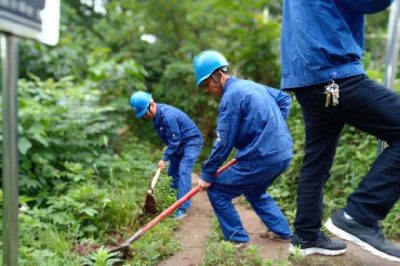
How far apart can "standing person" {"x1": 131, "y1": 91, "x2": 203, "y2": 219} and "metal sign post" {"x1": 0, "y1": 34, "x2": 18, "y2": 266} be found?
96cm

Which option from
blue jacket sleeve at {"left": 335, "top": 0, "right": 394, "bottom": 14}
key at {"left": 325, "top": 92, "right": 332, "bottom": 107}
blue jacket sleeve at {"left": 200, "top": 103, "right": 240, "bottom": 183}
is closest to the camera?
blue jacket sleeve at {"left": 335, "top": 0, "right": 394, "bottom": 14}

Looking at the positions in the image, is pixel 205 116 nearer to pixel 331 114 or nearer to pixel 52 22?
pixel 331 114

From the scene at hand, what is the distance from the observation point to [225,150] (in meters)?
2.88

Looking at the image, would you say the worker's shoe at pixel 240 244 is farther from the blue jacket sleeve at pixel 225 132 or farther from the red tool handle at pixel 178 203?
the blue jacket sleeve at pixel 225 132

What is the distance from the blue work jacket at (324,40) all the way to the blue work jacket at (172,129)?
0.80 meters

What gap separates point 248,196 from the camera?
3496 millimetres

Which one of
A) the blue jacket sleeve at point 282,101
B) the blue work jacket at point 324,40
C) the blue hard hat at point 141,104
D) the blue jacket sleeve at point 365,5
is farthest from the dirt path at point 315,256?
the blue jacket sleeve at point 365,5

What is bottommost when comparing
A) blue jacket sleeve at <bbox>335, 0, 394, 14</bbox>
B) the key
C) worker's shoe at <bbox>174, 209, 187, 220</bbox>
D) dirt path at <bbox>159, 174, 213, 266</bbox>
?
dirt path at <bbox>159, 174, 213, 266</bbox>

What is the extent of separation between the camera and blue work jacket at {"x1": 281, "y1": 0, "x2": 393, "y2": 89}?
96.8 inches

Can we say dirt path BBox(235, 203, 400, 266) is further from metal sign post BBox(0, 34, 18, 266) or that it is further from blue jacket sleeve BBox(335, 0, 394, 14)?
metal sign post BBox(0, 34, 18, 266)

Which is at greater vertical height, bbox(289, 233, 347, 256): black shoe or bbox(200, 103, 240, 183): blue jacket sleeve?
bbox(200, 103, 240, 183): blue jacket sleeve

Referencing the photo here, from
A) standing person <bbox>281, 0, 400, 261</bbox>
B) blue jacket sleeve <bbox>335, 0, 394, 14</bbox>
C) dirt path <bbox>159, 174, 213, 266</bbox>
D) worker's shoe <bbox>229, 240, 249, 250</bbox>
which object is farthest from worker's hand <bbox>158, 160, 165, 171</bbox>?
blue jacket sleeve <bbox>335, 0, 394, 14</bbox>

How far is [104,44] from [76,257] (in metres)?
6.62

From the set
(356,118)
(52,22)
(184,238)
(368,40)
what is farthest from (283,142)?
(368,40)
